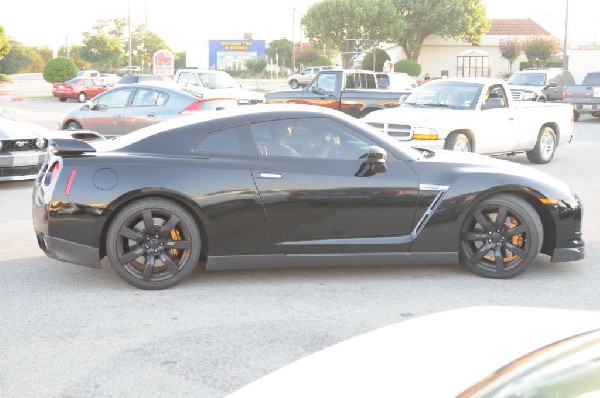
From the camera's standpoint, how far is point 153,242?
6418mm

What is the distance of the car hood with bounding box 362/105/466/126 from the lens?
45.0 feet

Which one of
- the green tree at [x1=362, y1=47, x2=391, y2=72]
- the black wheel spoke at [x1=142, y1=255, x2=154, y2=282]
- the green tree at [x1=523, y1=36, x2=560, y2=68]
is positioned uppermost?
the green tree at [x1=523, y1=36, x2=560, y2=68]

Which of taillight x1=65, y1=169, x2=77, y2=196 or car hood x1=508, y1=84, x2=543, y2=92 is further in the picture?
car hood x1=508, y1=84, x2=543, y2=92

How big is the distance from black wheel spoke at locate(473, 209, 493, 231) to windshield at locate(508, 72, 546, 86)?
26.9m

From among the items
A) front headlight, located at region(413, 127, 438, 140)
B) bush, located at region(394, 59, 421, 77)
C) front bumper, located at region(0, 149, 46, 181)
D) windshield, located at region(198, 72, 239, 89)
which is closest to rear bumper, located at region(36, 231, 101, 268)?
front bumper, located at region(0, 149, 46, 181)

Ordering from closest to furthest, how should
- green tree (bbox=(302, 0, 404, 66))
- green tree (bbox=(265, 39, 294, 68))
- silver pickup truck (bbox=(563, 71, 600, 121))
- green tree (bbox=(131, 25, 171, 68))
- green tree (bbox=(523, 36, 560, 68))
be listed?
silver pickup truck (bbox=(563, 71, 600, 121)) < green tree (bbox=(523, 36, 560, 68)) < green tree (bbox=(302, 0, 404, 66)) < green tree (bbox=(131, 25, 171, 68)) < green tree (bbox=(265, 39, 294, 68))

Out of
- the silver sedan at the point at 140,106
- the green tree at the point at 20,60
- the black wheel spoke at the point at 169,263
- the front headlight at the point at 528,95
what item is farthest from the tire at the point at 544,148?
the green tree at the point at 20,60

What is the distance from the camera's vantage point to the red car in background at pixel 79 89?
4275cm

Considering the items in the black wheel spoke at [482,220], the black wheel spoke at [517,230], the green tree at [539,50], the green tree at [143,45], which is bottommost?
the black wheel spoke at [517,230]

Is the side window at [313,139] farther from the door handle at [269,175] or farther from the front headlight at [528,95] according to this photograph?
the front headlight at [528,95]

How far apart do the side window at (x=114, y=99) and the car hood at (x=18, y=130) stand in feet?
14.0

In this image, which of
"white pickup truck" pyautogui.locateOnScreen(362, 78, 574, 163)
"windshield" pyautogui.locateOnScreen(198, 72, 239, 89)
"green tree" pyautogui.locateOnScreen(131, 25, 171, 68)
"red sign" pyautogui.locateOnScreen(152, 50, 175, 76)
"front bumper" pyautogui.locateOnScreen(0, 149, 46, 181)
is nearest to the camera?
"front bumper" pyautogui.locateOnScreen(0, 149, 46, 181)

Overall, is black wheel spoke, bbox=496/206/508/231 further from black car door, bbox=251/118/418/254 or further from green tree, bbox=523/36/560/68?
green tree, bbox=523/36/560/68

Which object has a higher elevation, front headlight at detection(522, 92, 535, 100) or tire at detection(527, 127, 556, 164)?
front headlight at detection(522, 92, 535, 100)
